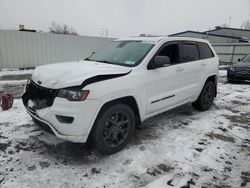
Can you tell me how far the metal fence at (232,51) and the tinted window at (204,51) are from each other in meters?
16.1

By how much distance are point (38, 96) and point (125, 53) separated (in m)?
1.76

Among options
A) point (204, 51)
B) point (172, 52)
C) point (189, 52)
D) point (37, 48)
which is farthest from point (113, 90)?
point (37, 48)

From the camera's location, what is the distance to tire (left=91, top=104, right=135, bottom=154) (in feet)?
10.4

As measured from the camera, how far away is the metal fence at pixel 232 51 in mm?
19578

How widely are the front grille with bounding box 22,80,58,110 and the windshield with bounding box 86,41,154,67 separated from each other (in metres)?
1.34

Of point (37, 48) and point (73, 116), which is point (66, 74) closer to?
point (73, 116)

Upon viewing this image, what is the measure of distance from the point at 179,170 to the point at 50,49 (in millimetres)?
12054

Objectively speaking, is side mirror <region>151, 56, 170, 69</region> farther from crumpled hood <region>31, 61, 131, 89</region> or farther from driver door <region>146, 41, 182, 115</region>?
crumpled hood <region>31, 61, 131, 89</region>

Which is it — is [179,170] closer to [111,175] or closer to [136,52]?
[111,175]

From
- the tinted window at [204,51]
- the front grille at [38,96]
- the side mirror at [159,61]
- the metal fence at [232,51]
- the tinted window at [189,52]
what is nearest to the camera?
the front grille at [38,96]

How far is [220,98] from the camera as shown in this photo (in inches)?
280

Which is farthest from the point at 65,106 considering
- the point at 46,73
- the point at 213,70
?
the point at 213,70

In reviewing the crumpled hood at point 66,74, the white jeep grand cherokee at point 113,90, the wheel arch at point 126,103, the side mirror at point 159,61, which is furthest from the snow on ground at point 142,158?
the side mirror at point 159,61

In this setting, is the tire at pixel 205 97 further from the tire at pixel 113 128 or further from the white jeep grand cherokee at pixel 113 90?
the tire at pixel 113 128
